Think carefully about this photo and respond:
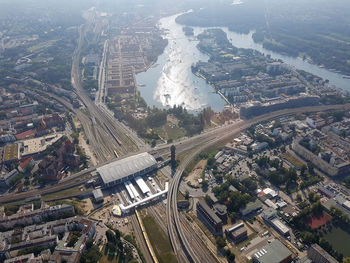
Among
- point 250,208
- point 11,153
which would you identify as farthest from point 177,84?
point 250,208

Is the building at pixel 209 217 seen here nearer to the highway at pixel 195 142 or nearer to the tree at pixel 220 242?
the tree at pixel 220 242

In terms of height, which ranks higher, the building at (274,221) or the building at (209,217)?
the building at (209,217)

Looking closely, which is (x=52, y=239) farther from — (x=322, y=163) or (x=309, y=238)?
(x=322, y=163)

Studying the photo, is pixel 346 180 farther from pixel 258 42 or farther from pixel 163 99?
pixel 258 42

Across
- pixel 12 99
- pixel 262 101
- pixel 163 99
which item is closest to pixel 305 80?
pixel 262 101

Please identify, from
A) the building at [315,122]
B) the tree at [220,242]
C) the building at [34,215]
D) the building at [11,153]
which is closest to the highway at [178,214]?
the tree at [220,242]
